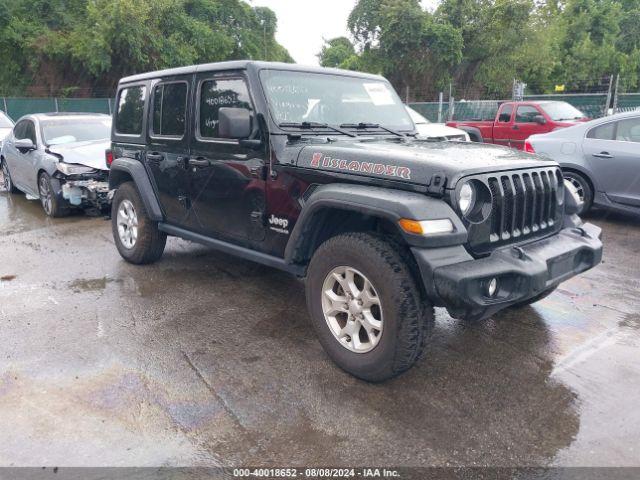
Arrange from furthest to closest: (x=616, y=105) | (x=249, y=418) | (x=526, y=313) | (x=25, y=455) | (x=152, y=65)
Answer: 1. (x=152, y=65)
2. (x=616, y=105)
3. (x=526, y=313)
4. (x=249, y=418)
5. (x=25, y=455)

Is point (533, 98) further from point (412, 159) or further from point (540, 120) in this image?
point (412, 159)

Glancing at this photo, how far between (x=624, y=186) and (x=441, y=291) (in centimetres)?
524

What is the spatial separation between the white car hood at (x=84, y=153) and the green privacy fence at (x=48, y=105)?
16220 millimetres

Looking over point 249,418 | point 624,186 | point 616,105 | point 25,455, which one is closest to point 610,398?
point 249,418

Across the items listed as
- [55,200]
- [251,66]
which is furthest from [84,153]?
[251,66]

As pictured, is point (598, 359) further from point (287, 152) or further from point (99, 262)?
point (99, 262)

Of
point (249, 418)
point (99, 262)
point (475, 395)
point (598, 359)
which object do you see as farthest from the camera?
point (99, 262)

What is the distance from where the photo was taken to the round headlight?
2.96 m

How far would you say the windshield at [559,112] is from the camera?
11797 millimetres

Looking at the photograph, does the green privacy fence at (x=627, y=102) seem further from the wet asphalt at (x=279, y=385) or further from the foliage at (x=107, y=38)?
the foliage at (x=107, y=38)

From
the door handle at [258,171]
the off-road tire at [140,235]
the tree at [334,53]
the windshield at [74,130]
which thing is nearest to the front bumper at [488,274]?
the door handle at [258,171]

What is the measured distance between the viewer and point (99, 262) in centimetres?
584

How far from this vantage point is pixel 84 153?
7.85 meters

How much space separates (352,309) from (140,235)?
3.01 m
